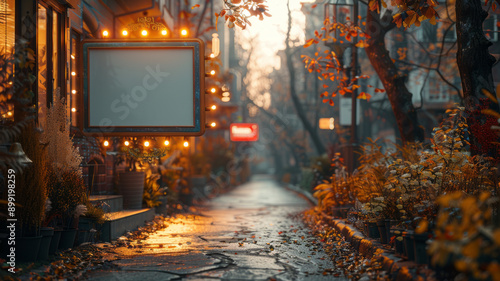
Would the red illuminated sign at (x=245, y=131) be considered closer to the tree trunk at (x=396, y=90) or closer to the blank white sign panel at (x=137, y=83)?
the tree trunk at (x=396, y=90)

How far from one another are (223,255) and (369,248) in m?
2.03

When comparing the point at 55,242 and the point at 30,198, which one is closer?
the point at 30,198

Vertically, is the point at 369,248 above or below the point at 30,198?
below

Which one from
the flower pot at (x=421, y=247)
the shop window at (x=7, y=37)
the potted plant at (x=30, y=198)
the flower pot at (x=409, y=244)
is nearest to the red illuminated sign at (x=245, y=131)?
the shop window at (x=7, y=37)

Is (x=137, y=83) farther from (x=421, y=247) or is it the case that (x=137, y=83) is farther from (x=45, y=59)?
(x=421, y=247)

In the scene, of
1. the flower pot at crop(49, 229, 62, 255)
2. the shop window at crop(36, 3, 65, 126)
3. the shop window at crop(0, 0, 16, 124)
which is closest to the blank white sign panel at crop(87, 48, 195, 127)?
the shop window at crop(36, 3, 65, 126)

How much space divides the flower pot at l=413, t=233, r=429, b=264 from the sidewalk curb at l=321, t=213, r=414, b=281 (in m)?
0.16

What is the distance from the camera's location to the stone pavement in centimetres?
644

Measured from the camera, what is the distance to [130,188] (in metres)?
12.0

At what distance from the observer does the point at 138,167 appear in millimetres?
13820

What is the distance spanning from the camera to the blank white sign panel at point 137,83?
1040 cm

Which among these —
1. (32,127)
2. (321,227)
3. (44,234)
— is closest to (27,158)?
(32,127)

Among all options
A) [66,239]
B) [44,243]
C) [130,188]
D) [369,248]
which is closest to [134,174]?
[130,188]

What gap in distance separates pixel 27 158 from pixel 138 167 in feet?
25.4
